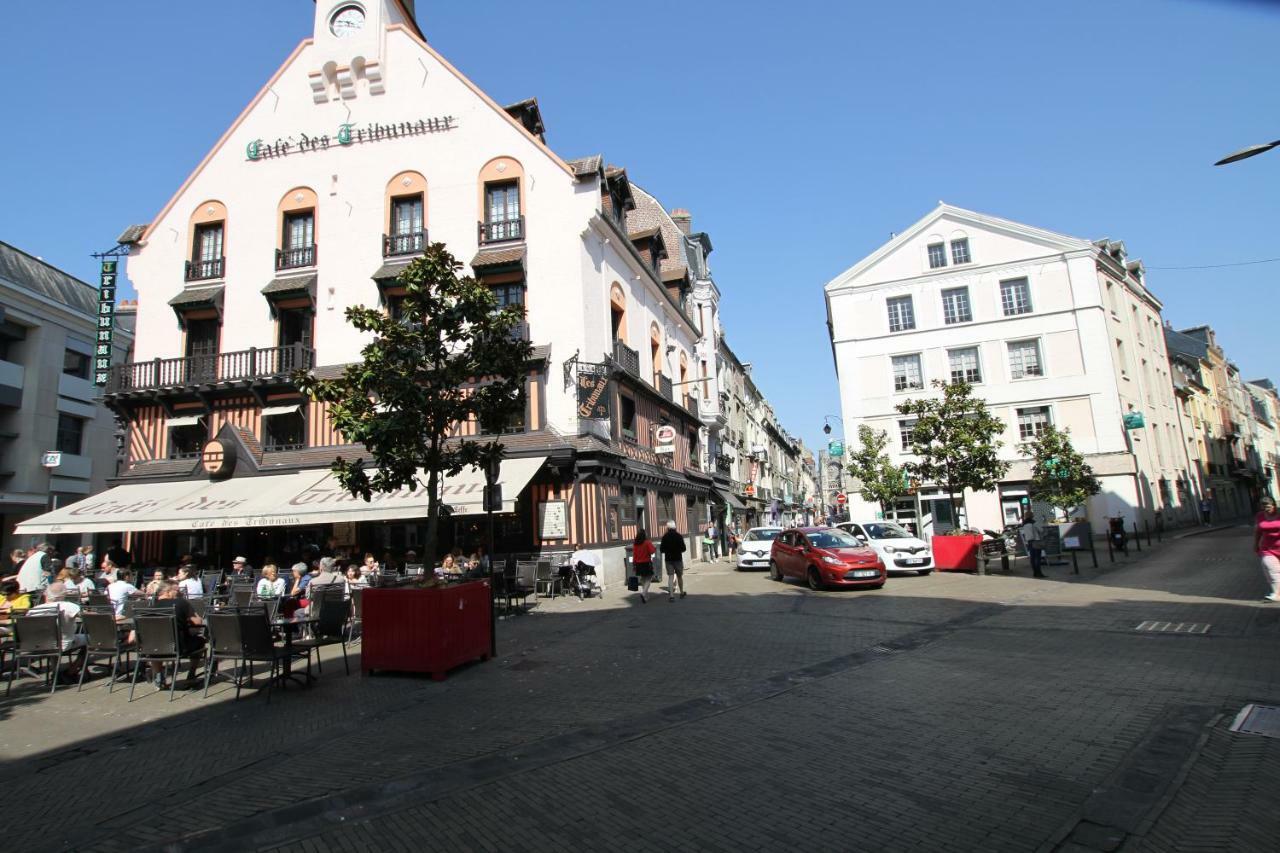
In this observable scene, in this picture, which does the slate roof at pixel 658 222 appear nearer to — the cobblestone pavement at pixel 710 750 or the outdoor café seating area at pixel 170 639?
the outdoor café seating area at pixel 170 639

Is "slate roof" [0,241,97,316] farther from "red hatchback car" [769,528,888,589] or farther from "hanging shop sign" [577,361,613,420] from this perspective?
"red hatchback car" [769,528,888,589]

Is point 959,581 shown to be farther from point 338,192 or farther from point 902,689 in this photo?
point 338,192

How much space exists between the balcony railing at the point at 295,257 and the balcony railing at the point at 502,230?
19.0ft

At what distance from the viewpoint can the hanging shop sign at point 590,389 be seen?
64.3 feet

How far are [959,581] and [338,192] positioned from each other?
21.4 m

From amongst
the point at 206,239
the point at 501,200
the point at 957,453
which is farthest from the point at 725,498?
the point at 206,239

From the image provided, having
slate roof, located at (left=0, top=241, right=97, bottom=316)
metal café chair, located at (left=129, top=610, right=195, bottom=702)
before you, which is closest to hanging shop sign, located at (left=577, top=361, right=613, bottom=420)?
metal café chair, located at (left=129, top=610, right=195, bottom=702)

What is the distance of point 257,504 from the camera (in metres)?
18.2

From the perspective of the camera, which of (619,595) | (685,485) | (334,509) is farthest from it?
(685,485)

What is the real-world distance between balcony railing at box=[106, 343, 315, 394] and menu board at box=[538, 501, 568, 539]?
8.94 m

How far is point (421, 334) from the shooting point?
9.32m

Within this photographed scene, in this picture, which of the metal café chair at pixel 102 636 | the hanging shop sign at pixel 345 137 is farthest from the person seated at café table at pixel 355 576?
the hanging shop sign at pixel 345 137

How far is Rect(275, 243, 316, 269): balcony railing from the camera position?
22.2 meters

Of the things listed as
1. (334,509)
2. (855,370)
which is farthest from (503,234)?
(855,370)
